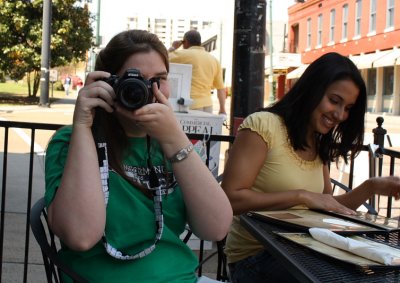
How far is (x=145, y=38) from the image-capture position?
1913 mm

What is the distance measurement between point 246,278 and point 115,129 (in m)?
0.96

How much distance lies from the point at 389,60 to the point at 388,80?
154 inches

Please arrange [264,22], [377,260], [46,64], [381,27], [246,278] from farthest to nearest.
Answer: [381,27], [46,64], [264,22], [246,278], [377,260]

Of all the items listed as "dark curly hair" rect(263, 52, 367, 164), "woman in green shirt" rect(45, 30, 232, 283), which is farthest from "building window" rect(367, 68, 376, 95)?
"woman in green shirt" rect(45, 30, 232, 283)

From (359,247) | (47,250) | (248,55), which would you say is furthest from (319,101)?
(248,55)

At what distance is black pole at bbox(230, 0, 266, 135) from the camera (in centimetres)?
447

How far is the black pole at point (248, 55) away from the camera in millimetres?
4469

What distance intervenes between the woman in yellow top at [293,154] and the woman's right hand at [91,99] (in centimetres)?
97

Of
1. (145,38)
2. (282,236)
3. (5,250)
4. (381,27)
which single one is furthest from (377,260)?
(381,27)

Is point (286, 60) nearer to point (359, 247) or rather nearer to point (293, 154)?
point (293, 154)

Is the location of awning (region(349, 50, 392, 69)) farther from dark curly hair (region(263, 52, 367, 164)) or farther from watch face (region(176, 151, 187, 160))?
watch face (region(176, 151, 187, 160))

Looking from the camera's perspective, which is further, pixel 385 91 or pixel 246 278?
pixel 385 91

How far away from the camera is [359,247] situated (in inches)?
69.9

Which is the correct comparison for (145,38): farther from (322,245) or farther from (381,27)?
(381,27)
